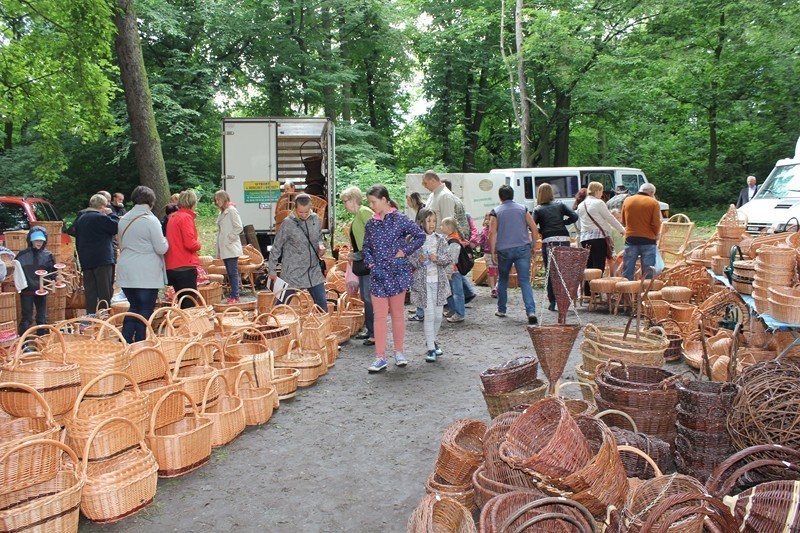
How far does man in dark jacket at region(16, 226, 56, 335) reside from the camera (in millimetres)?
7758

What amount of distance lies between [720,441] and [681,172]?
25.3 m

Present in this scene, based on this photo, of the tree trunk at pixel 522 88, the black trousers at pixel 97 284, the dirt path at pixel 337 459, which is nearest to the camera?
the dirt path at pixel 337 459

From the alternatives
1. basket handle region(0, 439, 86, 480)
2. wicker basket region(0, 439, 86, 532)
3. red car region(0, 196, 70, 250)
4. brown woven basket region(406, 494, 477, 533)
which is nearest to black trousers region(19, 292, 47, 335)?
red car region(0, 196, 70, 250)

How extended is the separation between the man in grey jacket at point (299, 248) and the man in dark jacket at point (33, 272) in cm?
303

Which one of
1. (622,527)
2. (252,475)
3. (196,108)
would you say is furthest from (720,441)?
(196,108)

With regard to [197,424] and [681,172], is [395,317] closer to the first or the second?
[197,424]

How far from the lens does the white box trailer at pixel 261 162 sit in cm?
1352

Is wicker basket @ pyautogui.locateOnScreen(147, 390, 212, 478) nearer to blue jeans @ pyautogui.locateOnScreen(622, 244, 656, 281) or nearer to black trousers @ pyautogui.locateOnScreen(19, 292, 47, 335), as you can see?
black trousers @ pyautogui.locateOnScreen(19, 292, 47, 335)

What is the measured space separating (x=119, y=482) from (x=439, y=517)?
1.94 meters

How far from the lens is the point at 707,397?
3797 mm

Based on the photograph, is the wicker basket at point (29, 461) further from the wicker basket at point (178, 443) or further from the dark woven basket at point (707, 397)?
the dark woven basket at point (707, 397)

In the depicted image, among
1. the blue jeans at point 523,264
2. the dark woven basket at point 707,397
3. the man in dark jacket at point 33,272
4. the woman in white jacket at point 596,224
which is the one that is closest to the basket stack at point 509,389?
the dark woven basket at point 707,397

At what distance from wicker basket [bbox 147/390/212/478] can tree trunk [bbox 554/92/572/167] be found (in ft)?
77.1

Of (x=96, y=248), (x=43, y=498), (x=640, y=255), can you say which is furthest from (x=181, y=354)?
(x=640, y=255)
